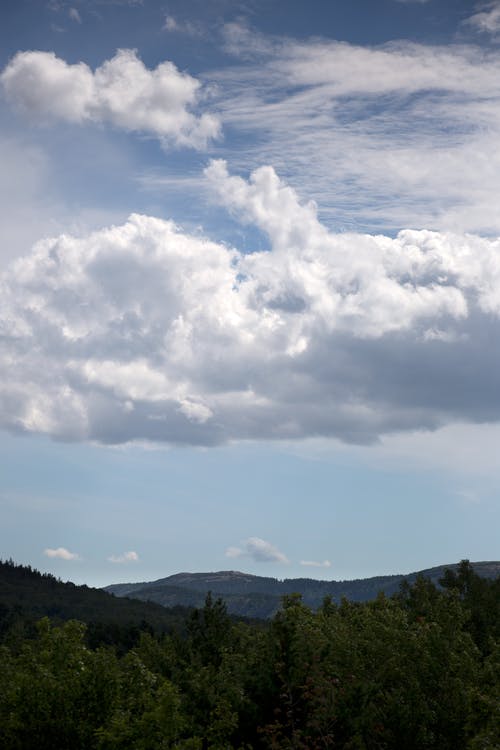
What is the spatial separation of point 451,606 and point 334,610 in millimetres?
30888

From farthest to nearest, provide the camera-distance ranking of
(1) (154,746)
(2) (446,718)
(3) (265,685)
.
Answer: (2) (446,718) → (3) (265,685) → (1) (154,746)

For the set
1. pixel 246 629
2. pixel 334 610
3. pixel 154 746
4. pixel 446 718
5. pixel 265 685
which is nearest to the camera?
pixel 154 746

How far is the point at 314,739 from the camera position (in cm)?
4106

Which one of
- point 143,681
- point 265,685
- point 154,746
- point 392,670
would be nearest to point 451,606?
point 392,670

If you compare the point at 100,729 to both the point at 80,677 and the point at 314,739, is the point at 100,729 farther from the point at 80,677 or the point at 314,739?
the point at 314,739

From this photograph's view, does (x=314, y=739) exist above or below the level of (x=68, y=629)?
below

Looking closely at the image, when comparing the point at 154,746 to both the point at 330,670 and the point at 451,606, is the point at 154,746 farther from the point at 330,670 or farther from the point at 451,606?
the point at 451,606

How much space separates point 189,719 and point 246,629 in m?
36.3

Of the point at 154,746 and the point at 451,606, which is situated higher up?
the point at 451,606

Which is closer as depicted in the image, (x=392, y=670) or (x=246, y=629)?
(x=392, y=670)

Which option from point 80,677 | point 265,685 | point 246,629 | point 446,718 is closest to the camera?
point 80,677

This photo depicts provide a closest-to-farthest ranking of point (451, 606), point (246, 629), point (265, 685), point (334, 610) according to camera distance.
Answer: point (265, 685) → point (451, 606) → point (246, 629) → point (334, 610)

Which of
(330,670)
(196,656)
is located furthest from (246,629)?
(330,670)

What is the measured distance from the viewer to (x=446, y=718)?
4725 centimetres
